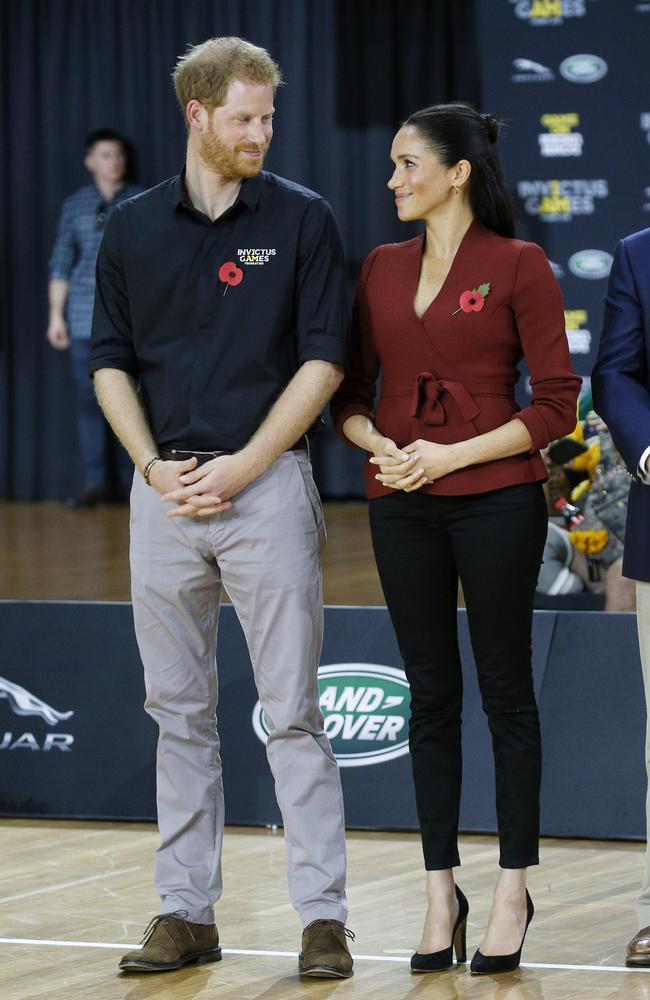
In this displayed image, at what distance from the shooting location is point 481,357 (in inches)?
111

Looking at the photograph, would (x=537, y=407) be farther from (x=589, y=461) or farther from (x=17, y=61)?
(x=17, y=61)

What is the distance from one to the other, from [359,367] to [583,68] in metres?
5.50

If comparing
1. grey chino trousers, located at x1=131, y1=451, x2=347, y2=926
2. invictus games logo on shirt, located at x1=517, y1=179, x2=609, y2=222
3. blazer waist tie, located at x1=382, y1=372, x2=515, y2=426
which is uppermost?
invictus games logo on shirt, located at x1=517, y1=179, x2=609, y2=222

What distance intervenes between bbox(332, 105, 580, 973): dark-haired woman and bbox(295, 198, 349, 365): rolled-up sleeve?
83 mm

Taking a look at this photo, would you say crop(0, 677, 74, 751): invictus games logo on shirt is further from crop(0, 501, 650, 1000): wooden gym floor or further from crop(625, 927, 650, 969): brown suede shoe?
crop(625, 927, 650, 969): brown suede shoe

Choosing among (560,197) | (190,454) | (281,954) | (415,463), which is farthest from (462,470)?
(560,197)

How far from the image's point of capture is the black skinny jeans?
2.81 m

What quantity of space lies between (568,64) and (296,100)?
203 centimetres

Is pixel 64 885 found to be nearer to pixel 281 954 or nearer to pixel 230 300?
pixel 281 954

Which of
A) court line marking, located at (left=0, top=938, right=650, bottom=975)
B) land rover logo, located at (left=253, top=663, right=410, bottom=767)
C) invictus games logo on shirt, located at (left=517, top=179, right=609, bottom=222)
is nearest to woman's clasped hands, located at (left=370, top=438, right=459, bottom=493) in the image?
court line marking, located at (left=0, top=938, right=650, bottom=975)

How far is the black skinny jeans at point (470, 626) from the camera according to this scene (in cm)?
281

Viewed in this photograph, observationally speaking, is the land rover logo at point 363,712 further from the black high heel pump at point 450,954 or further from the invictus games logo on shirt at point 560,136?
the invictus games logo on shirt at point 560,136

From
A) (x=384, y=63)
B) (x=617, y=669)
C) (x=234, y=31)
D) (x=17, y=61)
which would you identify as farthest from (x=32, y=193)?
(x=617, y=669)

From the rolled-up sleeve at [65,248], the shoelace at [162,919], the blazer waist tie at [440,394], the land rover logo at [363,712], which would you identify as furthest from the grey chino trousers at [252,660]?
the rolled-up sleeve at [65,248]
